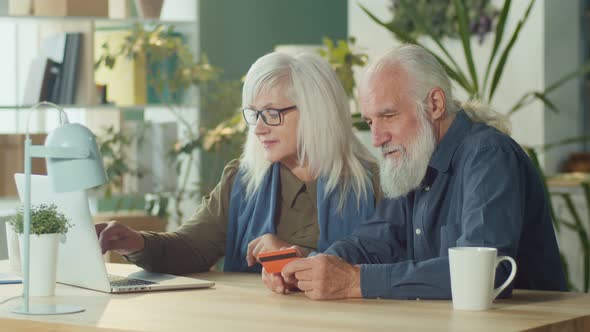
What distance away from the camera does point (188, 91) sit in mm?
5977

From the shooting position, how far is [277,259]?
2344 millimetres

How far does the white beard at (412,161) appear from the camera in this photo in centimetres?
251

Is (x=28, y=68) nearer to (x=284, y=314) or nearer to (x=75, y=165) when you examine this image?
(x=75, y=165)

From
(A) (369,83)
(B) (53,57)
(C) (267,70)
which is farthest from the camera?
(B) (53,57)

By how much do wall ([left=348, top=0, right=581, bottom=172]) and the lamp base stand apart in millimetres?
3836

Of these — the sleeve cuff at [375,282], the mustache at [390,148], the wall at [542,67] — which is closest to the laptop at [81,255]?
the sleeve cuff at [375,282]

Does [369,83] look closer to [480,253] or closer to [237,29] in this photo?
[480,253]

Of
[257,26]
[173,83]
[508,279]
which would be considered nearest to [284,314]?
[508,279]

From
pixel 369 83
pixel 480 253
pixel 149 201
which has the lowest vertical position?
pixel 149 201

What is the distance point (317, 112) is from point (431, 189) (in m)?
0.51

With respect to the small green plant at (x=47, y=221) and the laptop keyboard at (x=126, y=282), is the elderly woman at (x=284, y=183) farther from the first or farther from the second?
the small green plant at (x=47, y=221)

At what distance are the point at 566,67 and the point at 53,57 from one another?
272 centimetres

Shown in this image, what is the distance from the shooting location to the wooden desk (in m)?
1.87

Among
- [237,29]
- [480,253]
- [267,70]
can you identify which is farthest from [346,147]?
[237,29]
